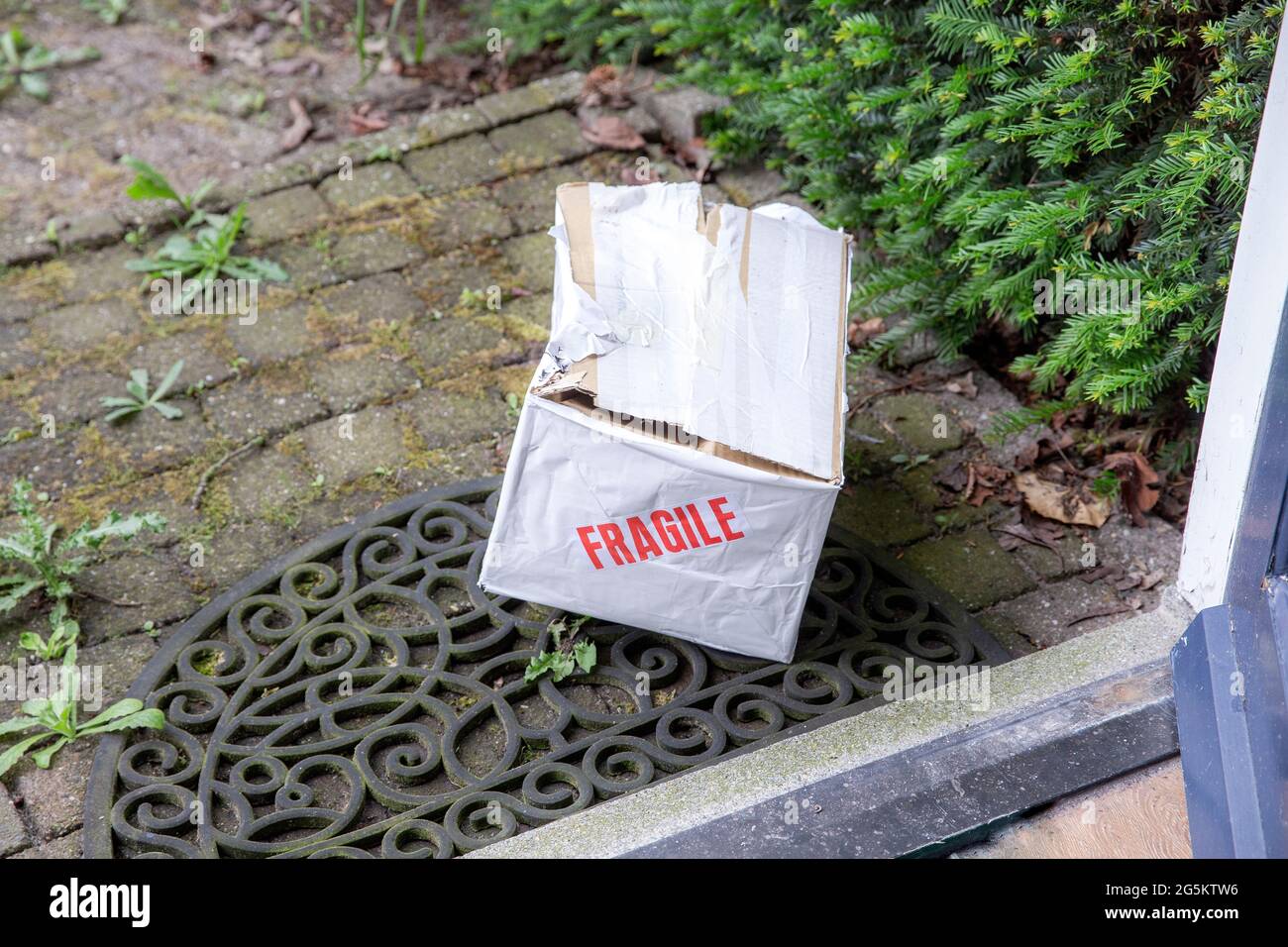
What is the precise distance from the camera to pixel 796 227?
2826 mm

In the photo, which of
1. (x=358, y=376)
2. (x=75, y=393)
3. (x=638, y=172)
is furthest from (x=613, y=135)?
(x=75, y=393)

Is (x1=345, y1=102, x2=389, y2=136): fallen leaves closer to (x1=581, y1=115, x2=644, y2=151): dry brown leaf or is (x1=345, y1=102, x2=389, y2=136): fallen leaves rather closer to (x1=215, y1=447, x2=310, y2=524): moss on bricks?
(x1=581, y1=115, x2=644, y2=151): dry brown leaf

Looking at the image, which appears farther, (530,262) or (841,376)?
(530,262)

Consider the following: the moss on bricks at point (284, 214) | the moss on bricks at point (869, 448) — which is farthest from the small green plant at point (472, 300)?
the moss on bricks at point (869, 448)

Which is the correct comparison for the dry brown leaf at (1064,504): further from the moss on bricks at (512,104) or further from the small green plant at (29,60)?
the small green plant at (29,60)

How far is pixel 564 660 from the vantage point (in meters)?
2.77

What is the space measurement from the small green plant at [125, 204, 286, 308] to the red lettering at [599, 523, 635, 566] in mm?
1879

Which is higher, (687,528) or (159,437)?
(687,528)

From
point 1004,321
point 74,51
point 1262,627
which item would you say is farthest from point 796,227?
point 74,51

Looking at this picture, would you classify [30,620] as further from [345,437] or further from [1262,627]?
[1262,627]

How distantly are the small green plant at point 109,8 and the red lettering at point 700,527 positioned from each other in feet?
12.9

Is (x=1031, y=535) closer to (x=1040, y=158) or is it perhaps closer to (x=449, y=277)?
(x=1040, y=158)

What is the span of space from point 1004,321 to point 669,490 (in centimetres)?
157

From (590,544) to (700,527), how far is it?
0.23 meters
